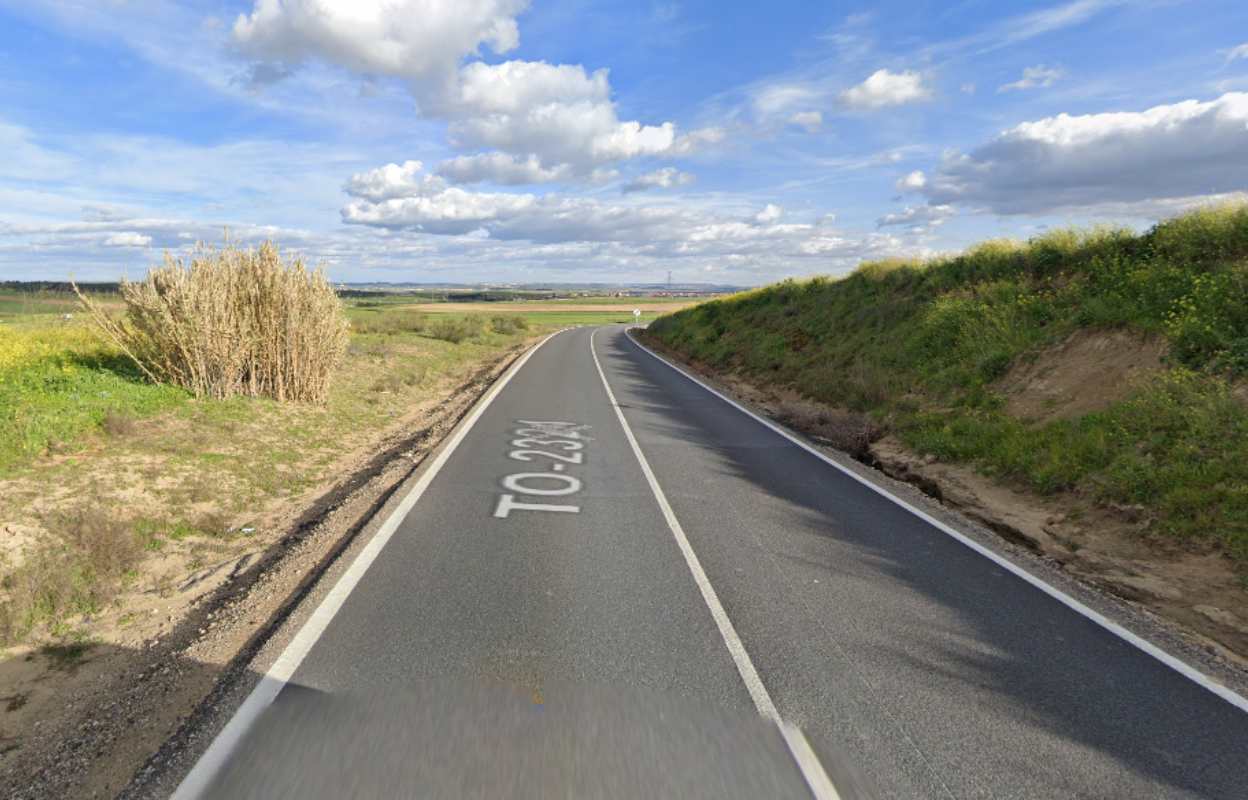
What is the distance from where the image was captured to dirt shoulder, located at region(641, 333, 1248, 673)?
518cm

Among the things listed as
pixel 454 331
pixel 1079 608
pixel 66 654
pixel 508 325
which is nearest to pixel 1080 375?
pixel 1079 608

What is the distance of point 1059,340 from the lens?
474 inches

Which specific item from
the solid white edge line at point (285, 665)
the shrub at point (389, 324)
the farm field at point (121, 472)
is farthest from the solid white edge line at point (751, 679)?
the shrub at point (389, 324)

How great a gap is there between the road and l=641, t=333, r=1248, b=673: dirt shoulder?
0.93 meters

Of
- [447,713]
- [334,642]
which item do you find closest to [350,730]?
[447,713]

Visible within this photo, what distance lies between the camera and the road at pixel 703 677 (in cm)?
319

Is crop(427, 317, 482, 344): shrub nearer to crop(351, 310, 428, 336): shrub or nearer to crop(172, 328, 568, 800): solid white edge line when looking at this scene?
crop(351, 310, 428, 336): shrub

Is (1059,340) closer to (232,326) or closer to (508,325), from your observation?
(232,326)

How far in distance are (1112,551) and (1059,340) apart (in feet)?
22.3

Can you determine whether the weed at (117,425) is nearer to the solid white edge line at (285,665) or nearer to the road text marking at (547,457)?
the solid white edge line at (285,665)

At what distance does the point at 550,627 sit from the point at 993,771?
275 centimetres

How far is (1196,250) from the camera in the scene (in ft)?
37.5

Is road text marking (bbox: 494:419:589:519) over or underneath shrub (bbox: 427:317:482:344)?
underneath

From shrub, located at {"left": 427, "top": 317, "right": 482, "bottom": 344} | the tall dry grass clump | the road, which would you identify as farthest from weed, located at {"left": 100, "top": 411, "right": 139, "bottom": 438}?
shrub, located at {"left": 427, "top": 317, "right": 482, "bottom": 344}
